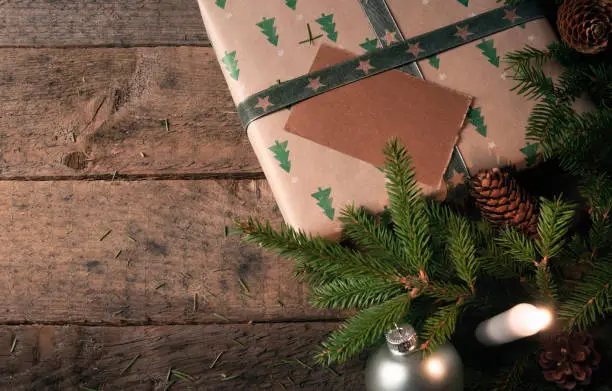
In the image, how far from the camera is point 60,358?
2.83 ft

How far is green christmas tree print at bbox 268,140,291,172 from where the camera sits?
0.75 metres

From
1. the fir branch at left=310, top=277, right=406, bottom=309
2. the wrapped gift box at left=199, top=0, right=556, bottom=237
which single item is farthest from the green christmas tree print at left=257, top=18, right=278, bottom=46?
the fir branch at left=310, top=277, right=406, bottom=309

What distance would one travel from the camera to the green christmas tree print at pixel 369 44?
771mm

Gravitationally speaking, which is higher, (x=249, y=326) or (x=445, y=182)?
(x=445, y=182)

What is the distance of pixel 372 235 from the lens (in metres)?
0.65

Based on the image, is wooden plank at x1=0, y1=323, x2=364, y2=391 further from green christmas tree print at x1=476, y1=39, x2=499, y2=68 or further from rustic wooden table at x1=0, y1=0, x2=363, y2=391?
green christmas tree print at x1=476, y1=39, x2=499, y2=68

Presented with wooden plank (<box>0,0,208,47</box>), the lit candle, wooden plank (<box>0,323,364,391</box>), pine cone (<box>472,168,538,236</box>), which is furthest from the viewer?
wooden plank (<box>0,0,208,47</box>)

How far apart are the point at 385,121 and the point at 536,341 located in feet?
1.25

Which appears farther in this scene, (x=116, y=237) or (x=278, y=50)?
(x=116, y=237)

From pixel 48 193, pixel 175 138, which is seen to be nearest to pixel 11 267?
pixel 48 193

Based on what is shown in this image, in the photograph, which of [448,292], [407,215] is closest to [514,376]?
[448,292]

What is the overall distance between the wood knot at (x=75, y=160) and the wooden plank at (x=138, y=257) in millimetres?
31

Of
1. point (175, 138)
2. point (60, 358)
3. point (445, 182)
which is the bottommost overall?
point (60, 358)

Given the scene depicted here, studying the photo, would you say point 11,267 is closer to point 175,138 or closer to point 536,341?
point 175,138
